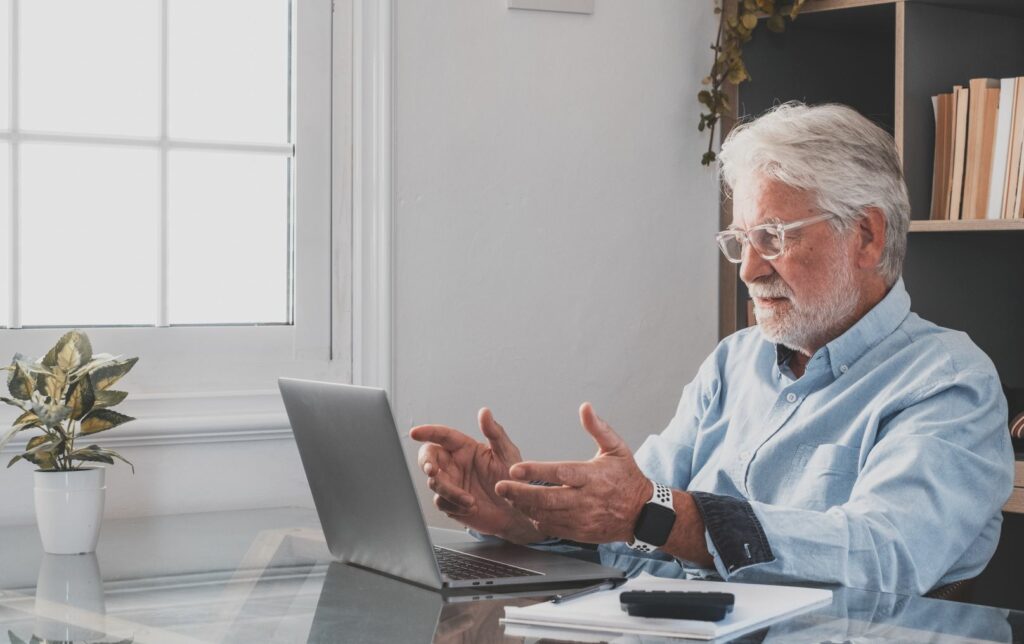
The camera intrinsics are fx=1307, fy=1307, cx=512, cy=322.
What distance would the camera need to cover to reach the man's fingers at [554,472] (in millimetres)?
1439

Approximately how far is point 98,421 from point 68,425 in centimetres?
5

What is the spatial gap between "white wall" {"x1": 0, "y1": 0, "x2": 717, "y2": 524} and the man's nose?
0.70 meters

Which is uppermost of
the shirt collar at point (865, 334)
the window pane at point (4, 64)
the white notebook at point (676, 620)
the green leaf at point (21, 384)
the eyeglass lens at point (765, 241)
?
the window pane at point (4, 64)

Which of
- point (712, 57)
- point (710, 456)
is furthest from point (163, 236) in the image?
Answer: point (712, 57)

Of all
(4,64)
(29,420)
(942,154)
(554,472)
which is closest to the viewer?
(554,472)

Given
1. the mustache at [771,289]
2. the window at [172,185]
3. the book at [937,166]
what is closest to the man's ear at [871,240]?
the mustache at [771,289]

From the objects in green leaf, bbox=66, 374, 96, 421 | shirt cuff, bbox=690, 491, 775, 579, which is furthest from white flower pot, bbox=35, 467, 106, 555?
shirt cuff, bbox=690, 491, 775, 579

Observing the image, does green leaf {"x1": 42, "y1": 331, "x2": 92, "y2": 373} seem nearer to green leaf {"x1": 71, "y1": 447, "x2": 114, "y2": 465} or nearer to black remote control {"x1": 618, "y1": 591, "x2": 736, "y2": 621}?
green leaf {"x1": 71, "y1": 447, "x2": 114, "y2": 465}

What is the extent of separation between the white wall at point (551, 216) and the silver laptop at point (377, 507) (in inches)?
32.7

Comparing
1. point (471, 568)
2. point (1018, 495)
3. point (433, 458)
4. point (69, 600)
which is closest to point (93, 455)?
point (69, 600)

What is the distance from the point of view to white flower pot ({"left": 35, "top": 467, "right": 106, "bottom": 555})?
179 cm

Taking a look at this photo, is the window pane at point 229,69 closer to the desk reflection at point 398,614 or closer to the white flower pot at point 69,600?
the white flower pot at point 69,600

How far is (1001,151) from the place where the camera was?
2395 mm

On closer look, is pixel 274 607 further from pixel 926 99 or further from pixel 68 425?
pixel 926 99
